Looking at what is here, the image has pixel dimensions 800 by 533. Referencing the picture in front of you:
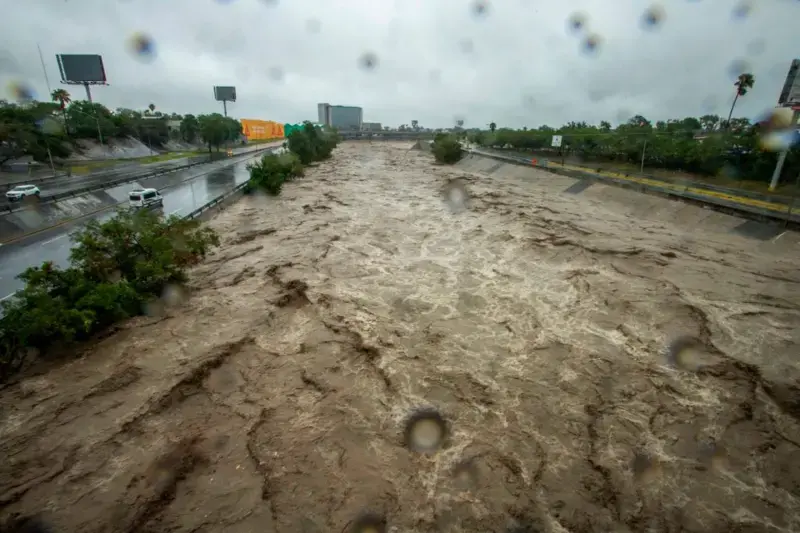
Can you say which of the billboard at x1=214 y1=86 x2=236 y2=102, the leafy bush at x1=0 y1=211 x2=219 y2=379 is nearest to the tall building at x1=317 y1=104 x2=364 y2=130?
the billboard at x1=214 y1=86 x2=236 y2=102

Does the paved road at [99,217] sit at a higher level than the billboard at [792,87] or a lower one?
lower

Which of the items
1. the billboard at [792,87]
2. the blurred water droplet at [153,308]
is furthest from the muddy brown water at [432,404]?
the billboard at [792,87]

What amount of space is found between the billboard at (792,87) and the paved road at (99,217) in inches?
1613

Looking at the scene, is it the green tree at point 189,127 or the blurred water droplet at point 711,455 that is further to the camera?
the green tree at point 189,127

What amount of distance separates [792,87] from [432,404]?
32.2m

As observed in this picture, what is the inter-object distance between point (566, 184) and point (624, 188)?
661cm

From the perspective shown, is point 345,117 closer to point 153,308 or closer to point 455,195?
point 455,195

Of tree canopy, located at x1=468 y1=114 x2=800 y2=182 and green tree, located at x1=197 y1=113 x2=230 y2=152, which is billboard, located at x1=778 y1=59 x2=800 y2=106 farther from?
green tree, located at x1=197 y1=113 x2=230 y2=152

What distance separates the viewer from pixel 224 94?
9719 centimetres

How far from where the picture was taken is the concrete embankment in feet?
62.4

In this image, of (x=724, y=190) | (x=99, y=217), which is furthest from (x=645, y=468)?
(x=99, y=217)

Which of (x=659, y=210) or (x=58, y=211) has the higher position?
(x=659, y=210)

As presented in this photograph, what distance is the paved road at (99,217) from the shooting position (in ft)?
53.1

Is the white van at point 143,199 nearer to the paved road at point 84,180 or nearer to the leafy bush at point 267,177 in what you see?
the paved road at point 84,180
